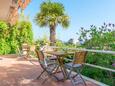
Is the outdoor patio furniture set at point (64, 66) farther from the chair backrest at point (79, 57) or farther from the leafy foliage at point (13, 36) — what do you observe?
the leafy foliage at point (13, 36)

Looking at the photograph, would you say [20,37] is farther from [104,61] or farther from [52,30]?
[104,61]

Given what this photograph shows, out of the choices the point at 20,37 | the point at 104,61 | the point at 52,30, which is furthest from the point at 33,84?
the point at 52,30

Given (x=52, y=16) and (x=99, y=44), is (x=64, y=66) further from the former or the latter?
(x=52, y=16)

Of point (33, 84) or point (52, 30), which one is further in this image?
point (52, 30)

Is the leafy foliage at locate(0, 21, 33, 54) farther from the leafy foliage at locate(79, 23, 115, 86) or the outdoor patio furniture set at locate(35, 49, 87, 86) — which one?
the outdoor patio furniture set at locate(35, 49, 87, 86)

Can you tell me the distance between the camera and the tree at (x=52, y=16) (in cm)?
1955

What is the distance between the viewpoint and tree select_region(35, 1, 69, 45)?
19.5 meters

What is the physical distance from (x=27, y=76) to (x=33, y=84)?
946 millimetres

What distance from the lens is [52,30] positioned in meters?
20.2

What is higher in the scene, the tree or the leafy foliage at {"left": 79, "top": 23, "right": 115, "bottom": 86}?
the tree

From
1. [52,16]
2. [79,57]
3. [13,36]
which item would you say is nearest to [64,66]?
[79,57]

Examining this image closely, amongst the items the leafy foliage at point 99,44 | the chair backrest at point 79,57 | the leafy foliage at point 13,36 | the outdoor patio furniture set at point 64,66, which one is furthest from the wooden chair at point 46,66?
the leafy foliage at point 13,36

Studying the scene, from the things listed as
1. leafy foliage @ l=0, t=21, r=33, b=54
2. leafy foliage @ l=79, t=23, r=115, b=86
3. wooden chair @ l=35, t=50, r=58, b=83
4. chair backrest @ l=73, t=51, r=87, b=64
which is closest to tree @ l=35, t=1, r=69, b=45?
leafy foliage @ l=0, t=21, r=33, b=54

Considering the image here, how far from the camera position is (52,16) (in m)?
19.6
